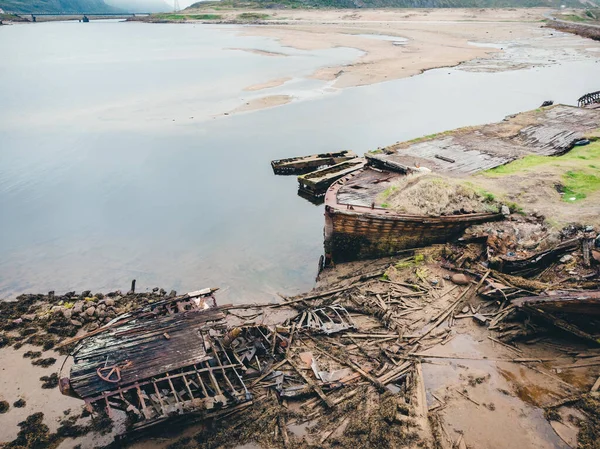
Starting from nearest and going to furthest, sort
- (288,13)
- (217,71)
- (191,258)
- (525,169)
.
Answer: (191,258) < (525,169) < (217,71) < (288,13)

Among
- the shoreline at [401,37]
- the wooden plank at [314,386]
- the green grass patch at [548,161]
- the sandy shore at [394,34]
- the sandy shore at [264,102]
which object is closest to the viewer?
the wooden plank at [314,386]

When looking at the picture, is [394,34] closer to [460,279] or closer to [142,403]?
[460,279]

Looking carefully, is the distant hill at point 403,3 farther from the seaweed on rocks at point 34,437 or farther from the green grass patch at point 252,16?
the seaweed on rocks at point 34,437

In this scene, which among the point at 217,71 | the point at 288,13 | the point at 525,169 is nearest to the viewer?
the point at 525,169

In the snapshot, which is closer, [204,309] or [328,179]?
[204,309]

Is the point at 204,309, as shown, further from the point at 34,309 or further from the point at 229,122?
the point at 229,122

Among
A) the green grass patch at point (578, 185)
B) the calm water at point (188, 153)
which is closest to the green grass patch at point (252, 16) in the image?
the calm water at point (188, 153)

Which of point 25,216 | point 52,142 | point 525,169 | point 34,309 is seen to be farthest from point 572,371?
point 52,142
